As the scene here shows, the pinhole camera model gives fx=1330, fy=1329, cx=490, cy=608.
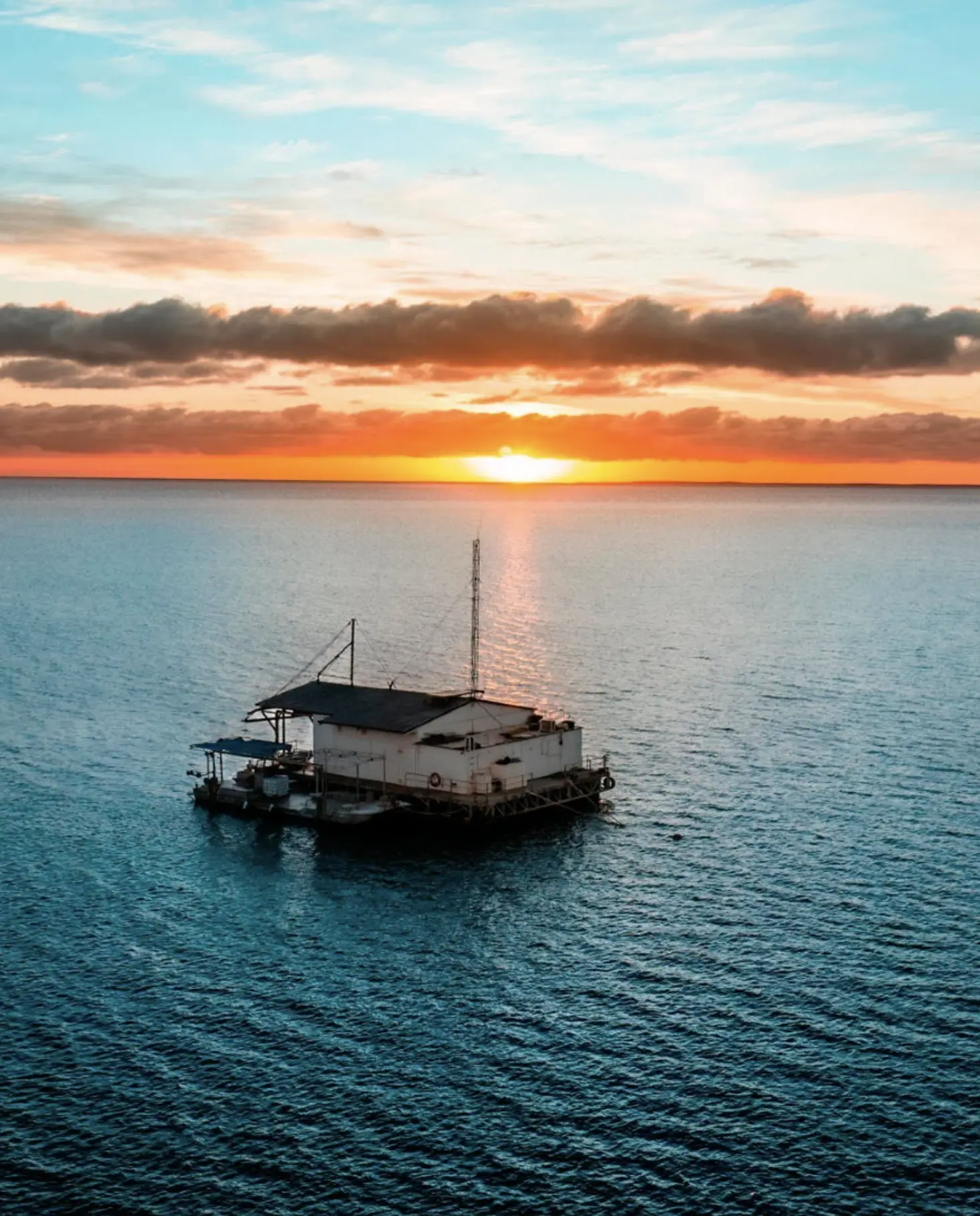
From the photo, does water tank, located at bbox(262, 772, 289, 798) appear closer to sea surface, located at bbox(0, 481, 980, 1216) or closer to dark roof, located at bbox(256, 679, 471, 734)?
sea surface, located at bbox(0, 481, 980, 1216)

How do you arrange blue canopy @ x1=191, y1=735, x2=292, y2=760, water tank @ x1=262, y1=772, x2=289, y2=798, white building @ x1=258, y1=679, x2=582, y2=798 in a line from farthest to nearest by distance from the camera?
blue canopy @ x1=191, y1=735, x2=292, y2=760
water tank @ x1=262, y1=772, x2=289, y2=798
white building @ x1=258, y1=679, x2=582, y2=798

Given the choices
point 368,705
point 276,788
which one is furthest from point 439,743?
point 276,788

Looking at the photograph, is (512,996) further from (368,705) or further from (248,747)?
(248,747)

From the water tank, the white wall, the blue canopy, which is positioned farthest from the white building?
the water tank

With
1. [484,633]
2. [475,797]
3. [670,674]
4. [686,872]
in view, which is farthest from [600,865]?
[484,633]

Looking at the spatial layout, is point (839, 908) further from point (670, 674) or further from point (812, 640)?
point (812, 640)

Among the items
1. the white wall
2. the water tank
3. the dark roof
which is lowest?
the water tank

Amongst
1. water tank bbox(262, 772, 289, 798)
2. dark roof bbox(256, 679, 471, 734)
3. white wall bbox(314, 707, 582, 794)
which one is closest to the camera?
white wall bbox(314, 707, 582, 794)

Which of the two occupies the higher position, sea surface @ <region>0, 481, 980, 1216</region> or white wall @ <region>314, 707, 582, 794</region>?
white wall @ <region>314, 707, 582, 794</region>
